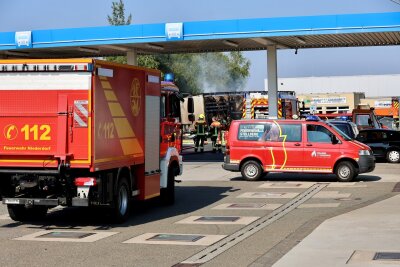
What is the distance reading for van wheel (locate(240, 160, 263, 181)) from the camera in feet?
77.4

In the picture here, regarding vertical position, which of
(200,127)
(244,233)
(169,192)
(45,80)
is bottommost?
(244,233)

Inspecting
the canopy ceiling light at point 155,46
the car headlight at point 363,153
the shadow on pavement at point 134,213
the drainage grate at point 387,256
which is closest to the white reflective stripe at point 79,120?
the shadow on pavement at point 134,213

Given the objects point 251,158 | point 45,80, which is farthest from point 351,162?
point 45,80

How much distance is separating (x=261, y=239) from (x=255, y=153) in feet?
37.4

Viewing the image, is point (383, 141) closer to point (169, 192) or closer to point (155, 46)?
point (155, 46)

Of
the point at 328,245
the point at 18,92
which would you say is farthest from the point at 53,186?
the point at 328,245

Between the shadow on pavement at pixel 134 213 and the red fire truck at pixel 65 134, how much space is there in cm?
41

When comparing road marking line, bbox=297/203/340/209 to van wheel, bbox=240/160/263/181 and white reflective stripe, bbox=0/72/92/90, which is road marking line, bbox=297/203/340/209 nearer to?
white reflective stripe, bbox=0/72/92/90

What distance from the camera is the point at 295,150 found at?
2309cm

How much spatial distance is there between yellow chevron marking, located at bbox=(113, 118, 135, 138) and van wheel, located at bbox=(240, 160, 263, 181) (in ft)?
30.9

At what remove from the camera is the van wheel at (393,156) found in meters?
30.9

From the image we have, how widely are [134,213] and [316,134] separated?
8811mm

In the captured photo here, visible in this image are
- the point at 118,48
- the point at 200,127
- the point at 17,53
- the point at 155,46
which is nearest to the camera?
the point at 155,46

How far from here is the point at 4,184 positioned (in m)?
13.7
